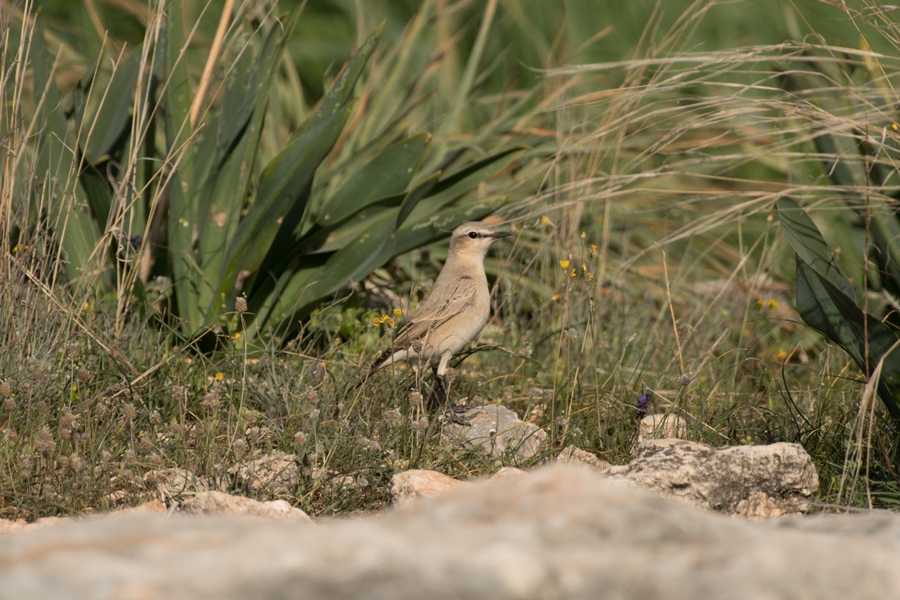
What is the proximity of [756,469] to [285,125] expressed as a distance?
5180 mm

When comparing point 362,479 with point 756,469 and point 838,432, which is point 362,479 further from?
point 838,432

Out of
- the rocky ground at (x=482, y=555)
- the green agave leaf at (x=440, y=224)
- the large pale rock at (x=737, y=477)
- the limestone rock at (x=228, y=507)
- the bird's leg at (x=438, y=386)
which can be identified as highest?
the rocky ground at (x=482, y=555)

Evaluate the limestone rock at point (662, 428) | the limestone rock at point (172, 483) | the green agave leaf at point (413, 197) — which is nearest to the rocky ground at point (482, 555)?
the limestone rock at point (172, 483)

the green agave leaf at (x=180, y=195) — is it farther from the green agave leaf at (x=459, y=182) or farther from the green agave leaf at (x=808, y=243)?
the green agave leaf at (x=808, y=243)

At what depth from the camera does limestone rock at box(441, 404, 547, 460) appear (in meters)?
3.87

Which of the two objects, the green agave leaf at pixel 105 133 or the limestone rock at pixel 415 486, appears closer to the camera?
the limestone rock at pixel 415 486

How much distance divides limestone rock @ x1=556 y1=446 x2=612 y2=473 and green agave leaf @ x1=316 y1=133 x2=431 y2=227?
83.7 inches

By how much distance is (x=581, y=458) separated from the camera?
12.6 feet

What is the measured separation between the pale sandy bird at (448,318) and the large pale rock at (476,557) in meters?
2.83

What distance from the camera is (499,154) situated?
5.57 m

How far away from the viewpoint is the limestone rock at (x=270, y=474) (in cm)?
341

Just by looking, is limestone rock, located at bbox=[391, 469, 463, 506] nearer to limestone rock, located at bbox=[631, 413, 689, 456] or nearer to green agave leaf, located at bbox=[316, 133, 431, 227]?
limestone rock, located at bbox=[631, 413, 689, 456]

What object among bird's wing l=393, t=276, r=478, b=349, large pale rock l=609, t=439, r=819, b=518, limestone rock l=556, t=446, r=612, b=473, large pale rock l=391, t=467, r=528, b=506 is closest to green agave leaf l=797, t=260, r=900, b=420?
large pale rock l=609, t=439, r=819, b=518

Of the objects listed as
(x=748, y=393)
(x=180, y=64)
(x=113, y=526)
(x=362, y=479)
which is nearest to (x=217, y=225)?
(x=180, y=64)
